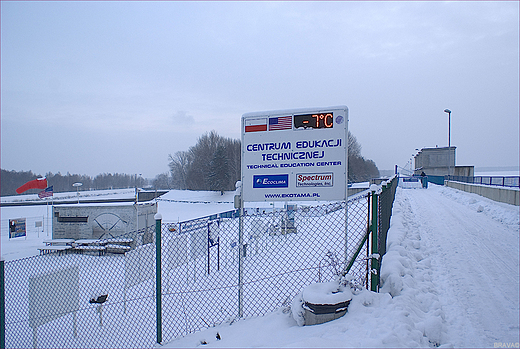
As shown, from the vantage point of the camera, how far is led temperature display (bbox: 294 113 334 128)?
4.46 meters

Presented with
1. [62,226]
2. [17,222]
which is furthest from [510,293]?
[17,222]

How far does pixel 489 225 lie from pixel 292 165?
30.5ft

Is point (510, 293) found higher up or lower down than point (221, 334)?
higher up

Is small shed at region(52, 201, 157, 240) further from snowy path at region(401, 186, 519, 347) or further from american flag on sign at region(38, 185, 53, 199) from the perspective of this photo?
snowy path at region(401, 186, 519, 347)

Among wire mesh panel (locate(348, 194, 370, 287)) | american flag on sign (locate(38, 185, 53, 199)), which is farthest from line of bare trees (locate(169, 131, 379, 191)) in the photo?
wire mesh panel (locate(348, 194, 370, 287))

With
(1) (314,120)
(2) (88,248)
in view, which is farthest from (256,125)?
(2) (88,248)

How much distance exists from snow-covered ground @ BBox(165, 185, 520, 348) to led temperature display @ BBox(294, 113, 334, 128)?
2.38 m

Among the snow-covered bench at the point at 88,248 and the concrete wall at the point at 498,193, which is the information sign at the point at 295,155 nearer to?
→ the snow-covered bench at the point at 88,248

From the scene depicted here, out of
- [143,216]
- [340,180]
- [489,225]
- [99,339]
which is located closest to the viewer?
[340,180]

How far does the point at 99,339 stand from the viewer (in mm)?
5070

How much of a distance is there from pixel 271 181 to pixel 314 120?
1.14 metres

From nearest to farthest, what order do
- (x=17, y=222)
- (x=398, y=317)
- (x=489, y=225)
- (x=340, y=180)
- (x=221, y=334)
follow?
(x=398, y=317)
(x=221, y=334)
(x=340, y=180)
(x=489, y=225)
(x=17, y=222)

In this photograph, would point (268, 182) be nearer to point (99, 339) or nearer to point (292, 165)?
point (292, 165)

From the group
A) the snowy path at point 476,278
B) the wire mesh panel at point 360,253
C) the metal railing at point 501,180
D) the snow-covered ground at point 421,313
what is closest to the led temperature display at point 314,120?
the wire mesh panel at point 360,253
